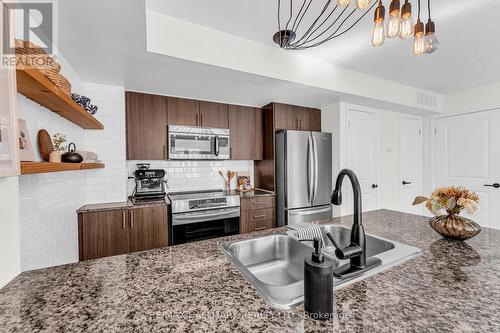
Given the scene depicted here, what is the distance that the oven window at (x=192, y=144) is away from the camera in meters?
2.87

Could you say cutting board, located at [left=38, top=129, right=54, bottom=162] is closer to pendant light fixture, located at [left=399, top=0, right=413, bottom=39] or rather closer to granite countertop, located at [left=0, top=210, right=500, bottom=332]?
granite countertop, located at [left=0, top=210, right=500, bottom=332]

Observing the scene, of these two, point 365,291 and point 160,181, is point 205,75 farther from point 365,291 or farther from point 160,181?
point 365,291

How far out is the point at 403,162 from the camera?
3.94 meters

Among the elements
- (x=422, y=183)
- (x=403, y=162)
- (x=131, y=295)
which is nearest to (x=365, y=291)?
(x=131, y=295)

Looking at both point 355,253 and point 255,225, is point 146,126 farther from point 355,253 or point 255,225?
point 355,253

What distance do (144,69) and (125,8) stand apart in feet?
2.56

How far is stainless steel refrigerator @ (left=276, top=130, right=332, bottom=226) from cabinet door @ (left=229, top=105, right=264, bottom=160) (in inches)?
14.7

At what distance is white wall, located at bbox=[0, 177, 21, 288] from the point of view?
839 millimetres

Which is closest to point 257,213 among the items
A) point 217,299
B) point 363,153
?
point 363,153

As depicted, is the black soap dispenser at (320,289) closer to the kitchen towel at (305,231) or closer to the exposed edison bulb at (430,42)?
the kitchen towel at (305,231)

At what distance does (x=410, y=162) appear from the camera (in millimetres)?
4020

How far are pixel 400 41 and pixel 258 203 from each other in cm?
231

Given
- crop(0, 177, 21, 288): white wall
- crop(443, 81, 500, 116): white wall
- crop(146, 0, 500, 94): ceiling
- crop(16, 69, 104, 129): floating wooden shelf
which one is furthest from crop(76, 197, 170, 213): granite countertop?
crop(443, 81, 500, 116): white wall

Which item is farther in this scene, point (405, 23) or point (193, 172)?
point (193, 172)
